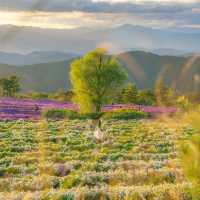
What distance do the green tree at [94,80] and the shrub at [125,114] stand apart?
12261mm

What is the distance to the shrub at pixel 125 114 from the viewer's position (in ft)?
167

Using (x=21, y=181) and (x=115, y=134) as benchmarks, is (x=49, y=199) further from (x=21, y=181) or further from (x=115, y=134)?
(x=115, y=134)

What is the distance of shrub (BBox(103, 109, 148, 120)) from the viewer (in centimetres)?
5084

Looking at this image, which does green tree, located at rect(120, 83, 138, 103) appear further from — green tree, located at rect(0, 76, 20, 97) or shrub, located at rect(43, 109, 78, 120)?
shrub, located at rect(43, 109, 78, 120)

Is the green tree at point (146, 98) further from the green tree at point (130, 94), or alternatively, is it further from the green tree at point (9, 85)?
the green tree at point (9, 85)

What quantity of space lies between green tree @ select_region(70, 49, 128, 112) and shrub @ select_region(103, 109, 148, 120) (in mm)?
12261

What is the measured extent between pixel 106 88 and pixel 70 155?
12631 mm

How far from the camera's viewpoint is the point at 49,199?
13.1 metres

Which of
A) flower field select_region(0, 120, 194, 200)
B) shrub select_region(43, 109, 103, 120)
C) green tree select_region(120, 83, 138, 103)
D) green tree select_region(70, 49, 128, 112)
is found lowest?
flower field select_region(0, 120, 194, 200)

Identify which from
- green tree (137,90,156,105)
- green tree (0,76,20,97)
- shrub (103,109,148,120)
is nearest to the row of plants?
shrub (103,109,148,120)

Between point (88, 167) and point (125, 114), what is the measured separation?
3258 cm

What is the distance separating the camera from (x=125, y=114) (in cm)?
5247

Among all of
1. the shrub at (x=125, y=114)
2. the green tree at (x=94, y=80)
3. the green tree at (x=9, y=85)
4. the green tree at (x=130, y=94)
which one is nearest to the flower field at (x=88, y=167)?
the green tree at (x=94, y=80)

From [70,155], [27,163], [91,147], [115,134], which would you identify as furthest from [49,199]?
[115,134]
